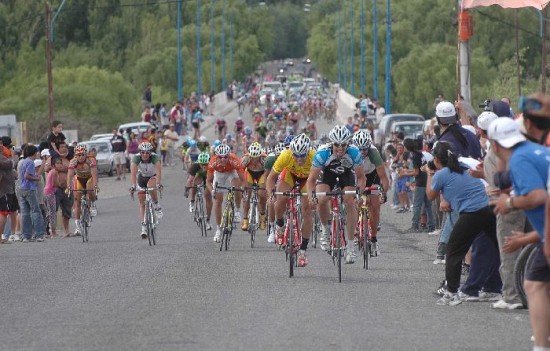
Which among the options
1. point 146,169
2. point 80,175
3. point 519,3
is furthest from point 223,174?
point 519,3

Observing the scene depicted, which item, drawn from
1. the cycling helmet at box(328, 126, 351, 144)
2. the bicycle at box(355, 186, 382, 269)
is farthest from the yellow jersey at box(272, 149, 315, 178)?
the cycling helmet at box(328, 126, 351, 144)

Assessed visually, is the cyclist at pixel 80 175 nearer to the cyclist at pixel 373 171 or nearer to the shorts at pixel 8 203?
the shorts at pixel 8 203

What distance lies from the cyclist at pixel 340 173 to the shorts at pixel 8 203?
30.4 ft

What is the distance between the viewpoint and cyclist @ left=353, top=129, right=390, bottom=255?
1866cm

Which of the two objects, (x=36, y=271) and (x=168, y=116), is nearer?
(x=36, y=271)

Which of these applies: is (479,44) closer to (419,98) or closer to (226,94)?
(419,98)

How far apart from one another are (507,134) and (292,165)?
8.86m

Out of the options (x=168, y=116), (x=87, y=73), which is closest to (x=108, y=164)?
(x=168, y=116)

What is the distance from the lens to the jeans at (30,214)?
87.4 ft

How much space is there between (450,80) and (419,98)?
3.26m

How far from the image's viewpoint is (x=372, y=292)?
51.6ft

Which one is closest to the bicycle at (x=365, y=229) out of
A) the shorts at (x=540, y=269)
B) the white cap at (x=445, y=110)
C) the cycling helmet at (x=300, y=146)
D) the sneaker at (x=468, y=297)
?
the cycling helmet at (x=300, y=146)

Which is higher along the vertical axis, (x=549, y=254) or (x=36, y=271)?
(x=549, y=254)

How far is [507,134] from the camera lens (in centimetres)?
988
